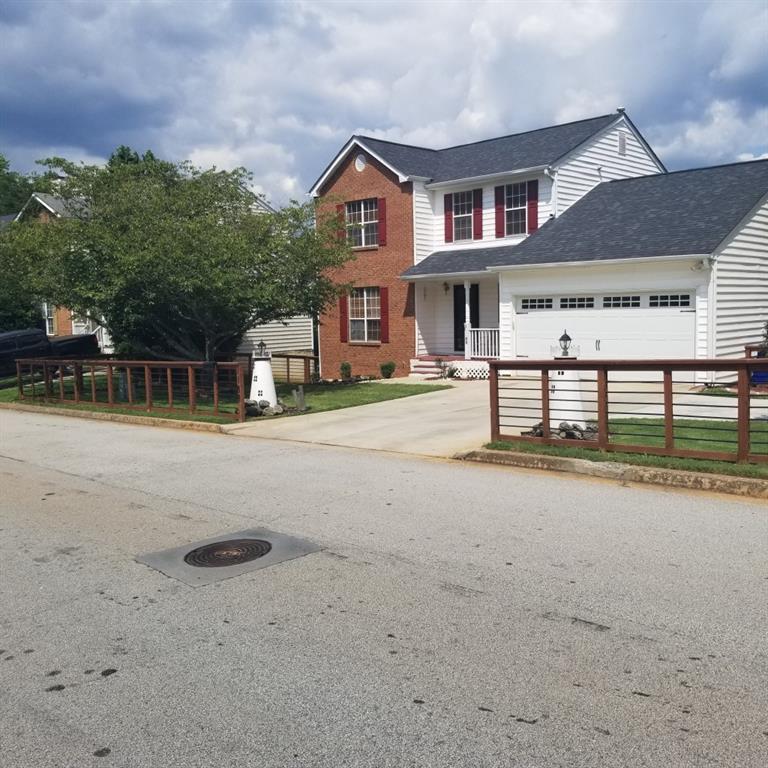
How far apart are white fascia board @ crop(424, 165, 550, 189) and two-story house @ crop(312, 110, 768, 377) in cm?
5

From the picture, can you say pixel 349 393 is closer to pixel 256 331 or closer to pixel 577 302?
pixel 577 302

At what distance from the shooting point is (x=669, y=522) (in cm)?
717

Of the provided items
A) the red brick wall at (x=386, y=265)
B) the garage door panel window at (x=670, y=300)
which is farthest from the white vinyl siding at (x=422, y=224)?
the garage door panel window at (x=670, y=300)

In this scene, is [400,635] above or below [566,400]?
below

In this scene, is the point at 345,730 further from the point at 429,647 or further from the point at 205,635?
the point at 205,635

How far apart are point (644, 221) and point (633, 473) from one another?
45.3ft

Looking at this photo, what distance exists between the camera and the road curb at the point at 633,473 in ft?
27.0

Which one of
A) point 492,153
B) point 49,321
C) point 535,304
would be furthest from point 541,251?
point 49,321

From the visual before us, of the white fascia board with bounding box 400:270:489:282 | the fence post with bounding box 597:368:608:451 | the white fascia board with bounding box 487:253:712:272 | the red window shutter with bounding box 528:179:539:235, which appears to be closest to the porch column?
the white fascia board with bounding box 400:270:489:282

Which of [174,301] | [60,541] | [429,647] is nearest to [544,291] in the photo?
[174,301]

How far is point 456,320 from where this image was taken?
26.1 metres

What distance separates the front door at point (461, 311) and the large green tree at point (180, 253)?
6.50m

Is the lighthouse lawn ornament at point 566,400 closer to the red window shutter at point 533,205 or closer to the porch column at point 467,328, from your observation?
the porch column at point 467,328

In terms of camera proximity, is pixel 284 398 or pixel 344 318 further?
pixel 344 318
